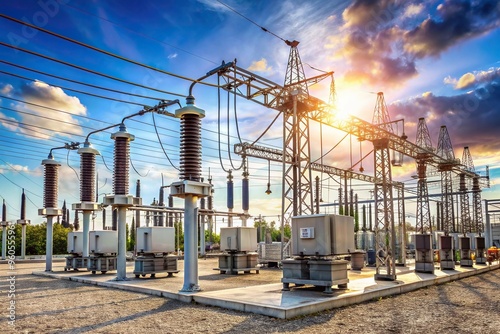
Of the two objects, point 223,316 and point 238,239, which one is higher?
point 238,239

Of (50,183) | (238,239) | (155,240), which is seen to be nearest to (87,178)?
(50,183)

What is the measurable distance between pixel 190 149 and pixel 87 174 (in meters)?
9.23

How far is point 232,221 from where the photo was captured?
1735 inches

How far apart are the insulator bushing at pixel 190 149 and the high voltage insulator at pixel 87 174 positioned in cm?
897

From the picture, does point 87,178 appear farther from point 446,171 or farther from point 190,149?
point 446,171

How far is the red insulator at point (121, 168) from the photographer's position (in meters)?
17.1

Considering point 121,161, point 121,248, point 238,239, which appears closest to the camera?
point 121,248

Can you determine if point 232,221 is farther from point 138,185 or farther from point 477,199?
point 477,199

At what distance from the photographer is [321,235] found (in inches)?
522

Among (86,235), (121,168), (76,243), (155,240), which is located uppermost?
(121,168)

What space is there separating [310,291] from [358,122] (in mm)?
13495

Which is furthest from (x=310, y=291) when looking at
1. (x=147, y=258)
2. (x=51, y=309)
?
(x=147, y=258)

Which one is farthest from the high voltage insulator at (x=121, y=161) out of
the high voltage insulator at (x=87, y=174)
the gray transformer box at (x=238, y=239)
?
the gray transformer box at (x=238, y=239)

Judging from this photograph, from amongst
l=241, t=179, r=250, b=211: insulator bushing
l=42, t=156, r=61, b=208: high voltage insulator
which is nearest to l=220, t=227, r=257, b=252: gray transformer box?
l=42, t=156, r=61, b=208: high voltage insulator
